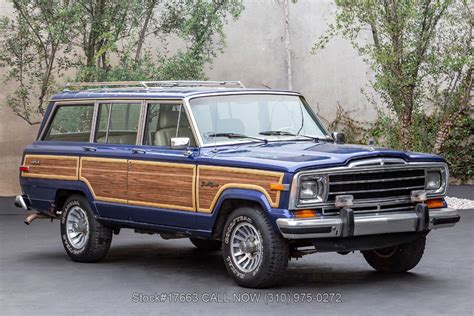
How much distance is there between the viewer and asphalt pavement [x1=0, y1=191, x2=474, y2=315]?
9305 mm

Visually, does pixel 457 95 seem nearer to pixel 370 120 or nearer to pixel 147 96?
pixel 370 120

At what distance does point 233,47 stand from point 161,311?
45.9ft

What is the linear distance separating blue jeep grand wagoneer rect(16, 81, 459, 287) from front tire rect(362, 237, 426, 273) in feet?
0.04

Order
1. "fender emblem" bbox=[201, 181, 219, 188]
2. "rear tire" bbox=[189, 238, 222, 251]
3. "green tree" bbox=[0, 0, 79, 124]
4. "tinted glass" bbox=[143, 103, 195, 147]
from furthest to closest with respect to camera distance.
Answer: "green tree" bbox=[0, 0, 79, 124], "rear tire" bbox=[189, 238, 222, 251], "tinted glass" bbox=[143, 103, 195, 147], "fender emblem" bbox=[201, 181, 219, 188]

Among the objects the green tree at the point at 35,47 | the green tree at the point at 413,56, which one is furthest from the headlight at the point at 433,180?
the green tree at the point at 35,47

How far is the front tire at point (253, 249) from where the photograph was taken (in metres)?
9.84

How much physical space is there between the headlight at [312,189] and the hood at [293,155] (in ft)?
0.37

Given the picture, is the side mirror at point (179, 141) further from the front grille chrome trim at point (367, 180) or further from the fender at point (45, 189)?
the fender at point (45, 189)

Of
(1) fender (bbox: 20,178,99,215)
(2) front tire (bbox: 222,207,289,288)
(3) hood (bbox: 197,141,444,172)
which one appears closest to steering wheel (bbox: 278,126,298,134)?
(3) hood (bbox: 197,141,444,172)

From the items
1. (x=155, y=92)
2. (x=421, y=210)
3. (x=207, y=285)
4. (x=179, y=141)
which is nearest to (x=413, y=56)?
(x=155, y=92)

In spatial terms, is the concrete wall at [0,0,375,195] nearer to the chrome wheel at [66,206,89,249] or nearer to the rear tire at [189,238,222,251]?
the rear tire at [189,238,222,251]

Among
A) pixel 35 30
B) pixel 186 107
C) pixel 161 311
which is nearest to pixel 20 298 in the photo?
pixel 161 311

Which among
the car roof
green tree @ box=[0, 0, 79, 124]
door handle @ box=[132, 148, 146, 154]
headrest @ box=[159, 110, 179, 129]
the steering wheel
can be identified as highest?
green tree @ box=[0, 0, 79, 124]

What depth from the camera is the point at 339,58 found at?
910 inches
